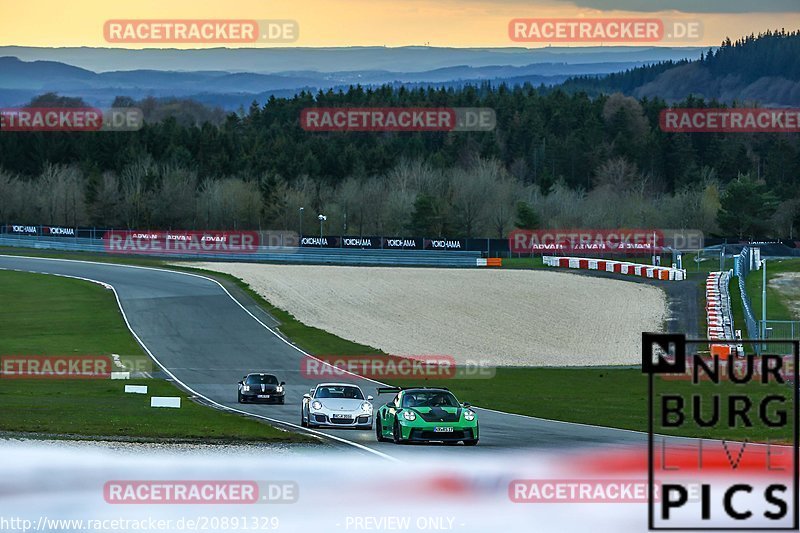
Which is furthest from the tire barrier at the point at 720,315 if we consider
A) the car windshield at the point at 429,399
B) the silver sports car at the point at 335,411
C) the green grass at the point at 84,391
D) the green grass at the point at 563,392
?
the green grass at the point at 84,391

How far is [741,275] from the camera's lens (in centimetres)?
8088

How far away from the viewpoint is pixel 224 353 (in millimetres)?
59312

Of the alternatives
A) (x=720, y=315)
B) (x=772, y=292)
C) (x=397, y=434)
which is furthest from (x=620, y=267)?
(x=397, y=434)

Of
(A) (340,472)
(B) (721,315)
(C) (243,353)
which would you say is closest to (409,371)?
(C) (243,353)

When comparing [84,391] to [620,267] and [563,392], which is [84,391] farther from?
[620,267]

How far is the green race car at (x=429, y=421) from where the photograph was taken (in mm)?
28141

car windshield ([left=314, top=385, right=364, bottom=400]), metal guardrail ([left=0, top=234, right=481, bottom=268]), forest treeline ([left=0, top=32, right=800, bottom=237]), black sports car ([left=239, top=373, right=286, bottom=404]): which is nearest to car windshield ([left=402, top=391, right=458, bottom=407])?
car windshield ([left=314, top=385, right=364, bottom=400])

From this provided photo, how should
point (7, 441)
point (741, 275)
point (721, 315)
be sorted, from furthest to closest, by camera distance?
point (741, 275) → point (721, 315) → point (7, 441)

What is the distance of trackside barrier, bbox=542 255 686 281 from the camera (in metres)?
89.8

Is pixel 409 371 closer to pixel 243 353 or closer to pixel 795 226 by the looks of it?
pixel 243 353

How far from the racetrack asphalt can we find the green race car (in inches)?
10.7

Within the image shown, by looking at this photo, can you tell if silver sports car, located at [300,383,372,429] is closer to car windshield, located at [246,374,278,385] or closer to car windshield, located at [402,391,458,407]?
car windshield, located at [402,391,458,407]

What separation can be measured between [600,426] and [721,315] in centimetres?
3307

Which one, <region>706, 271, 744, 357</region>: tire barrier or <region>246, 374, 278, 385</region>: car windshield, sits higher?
<region>706, 271, 744, 357</region>: tire barrier
